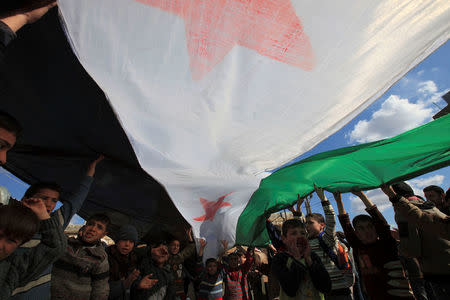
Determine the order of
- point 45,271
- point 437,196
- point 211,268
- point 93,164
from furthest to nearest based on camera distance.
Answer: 1. point 211,268
2. point 437,196
3. point 93,164
4. point 45,271

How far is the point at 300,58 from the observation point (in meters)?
1.27

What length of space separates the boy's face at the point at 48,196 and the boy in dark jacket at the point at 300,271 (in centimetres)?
179

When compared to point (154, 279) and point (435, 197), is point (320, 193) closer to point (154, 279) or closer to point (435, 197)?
point (435, 197)

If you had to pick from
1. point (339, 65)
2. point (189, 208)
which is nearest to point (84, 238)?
point (189, 208)

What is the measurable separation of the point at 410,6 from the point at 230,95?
3.33ft

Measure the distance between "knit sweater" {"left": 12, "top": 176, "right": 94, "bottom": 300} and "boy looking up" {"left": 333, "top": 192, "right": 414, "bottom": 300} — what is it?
8.52 feet

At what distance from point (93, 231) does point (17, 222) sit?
3.22ft

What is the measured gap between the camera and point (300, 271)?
6.11 feet

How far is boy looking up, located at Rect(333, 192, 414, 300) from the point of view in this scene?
2.05 m

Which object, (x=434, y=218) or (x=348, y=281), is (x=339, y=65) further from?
(x=348, y=281)

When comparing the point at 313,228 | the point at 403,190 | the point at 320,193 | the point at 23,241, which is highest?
the point at 403,190

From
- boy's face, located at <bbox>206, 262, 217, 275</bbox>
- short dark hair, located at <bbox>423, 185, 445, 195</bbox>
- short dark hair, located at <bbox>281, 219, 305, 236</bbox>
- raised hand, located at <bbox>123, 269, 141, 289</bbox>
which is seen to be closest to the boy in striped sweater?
short dark hair, located at <bbox>281, 219, 305, 236</bbox>

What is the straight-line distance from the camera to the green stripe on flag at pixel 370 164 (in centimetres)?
192

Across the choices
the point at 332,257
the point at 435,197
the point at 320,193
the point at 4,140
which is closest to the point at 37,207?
the point at 4,140
